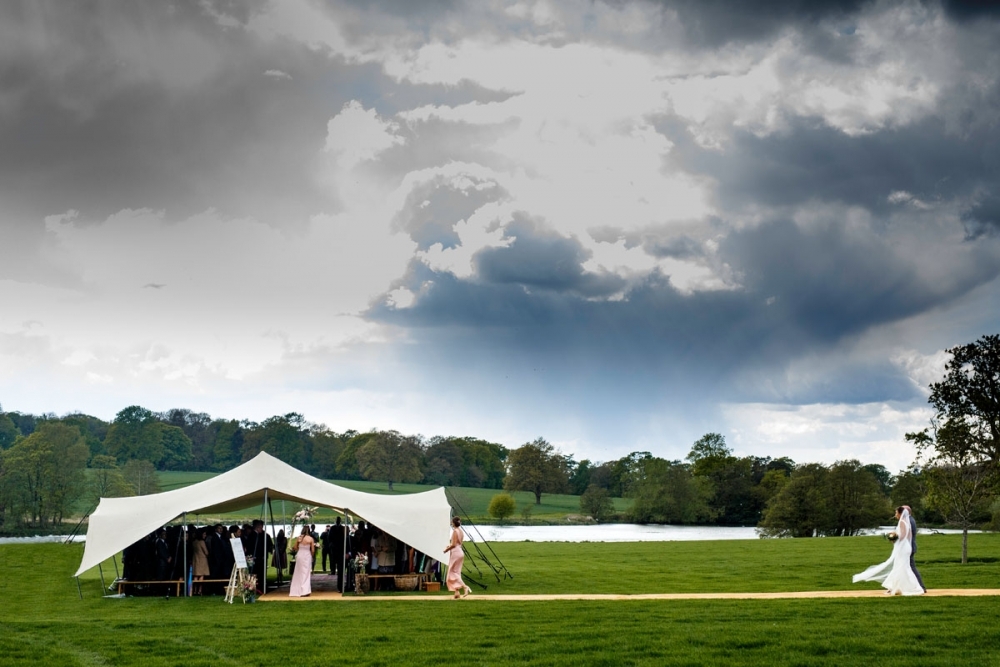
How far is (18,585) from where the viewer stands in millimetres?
22969

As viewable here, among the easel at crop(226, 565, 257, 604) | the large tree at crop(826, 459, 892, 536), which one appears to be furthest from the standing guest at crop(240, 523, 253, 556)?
the large tree at crop(826, 459, 892, 536)

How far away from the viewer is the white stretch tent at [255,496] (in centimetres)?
2039

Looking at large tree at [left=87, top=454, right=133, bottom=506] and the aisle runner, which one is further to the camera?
large tree at [left=87, top=454, right=133, bottom=506]

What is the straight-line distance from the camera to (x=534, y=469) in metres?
97.8

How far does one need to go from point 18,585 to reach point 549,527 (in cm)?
5753

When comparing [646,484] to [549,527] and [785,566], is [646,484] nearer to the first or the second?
[549,527]

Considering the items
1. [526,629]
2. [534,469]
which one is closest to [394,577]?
[526,629]

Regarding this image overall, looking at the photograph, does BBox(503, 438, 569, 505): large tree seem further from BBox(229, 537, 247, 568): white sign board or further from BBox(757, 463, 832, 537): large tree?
BBox(229, 537, 247, 568): white sign board

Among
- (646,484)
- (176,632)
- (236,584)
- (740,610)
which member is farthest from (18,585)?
(646,484)

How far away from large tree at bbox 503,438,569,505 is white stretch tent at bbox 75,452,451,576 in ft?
251

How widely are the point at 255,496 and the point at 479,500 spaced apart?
7890 centimetres

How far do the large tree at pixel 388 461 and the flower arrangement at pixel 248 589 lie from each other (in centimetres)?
8138

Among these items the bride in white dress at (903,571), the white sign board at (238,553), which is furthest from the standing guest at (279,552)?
the bride in white dress at (903,571)

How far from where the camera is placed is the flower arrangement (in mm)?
18577
